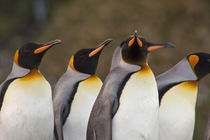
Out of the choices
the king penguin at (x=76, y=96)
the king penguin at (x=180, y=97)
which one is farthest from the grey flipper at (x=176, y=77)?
the king penguin at (x=76, y=96)

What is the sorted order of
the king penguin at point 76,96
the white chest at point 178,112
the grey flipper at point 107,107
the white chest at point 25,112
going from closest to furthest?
the grey flipper at point 107,107, the white chest at point 25,112, the white chest at point 178,112, the king penguin at point 76,96

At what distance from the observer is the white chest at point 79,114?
3.33 meters

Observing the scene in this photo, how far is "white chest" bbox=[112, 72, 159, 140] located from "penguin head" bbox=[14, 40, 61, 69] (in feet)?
2.34

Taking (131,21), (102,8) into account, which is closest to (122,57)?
(131,21)

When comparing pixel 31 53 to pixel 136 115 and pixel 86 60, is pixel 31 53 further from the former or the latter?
pixel 136 115

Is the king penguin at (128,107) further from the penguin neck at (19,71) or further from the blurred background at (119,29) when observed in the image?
the blurred background at (119,29)

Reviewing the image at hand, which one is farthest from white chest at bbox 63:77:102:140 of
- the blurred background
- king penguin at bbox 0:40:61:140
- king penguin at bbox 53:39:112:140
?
the blurred background

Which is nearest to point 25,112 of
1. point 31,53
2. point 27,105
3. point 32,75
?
point 27,105

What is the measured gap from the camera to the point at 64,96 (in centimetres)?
339

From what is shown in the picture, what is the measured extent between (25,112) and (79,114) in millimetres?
546

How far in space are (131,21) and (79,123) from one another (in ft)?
28.9

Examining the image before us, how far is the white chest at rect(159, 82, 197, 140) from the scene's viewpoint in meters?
3.22

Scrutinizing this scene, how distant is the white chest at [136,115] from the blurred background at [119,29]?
22.9ft

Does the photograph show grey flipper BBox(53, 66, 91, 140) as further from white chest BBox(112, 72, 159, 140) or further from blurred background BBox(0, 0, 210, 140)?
blurred background BBox(0, 0, 210, 140)
